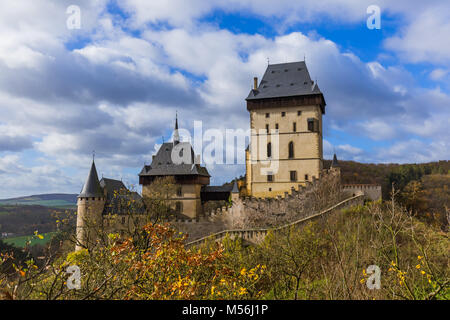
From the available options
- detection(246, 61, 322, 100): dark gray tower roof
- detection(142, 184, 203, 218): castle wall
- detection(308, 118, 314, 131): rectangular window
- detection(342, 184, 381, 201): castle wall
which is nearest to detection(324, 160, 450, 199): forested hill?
detection(342, 184, 381, 201): castle wall

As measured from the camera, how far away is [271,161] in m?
33.0

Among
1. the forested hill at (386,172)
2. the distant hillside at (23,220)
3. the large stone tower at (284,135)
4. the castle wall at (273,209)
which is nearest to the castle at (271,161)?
the large stone tower at (284,135)

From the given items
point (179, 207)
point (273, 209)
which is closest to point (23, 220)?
point (179, 207)

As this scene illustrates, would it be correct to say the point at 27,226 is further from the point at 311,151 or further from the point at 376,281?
the point at 376,281

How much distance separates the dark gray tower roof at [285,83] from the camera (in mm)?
33031

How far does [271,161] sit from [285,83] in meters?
8.44

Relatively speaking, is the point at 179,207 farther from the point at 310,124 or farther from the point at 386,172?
the point at 386,172

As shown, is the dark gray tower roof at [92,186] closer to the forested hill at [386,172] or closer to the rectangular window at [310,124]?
the rectangular window at [310,124]

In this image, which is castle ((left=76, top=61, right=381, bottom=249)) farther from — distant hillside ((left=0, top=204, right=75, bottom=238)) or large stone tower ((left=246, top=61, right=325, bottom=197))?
distant hillside ((left=0, top=204, right=75, bottom=238))
